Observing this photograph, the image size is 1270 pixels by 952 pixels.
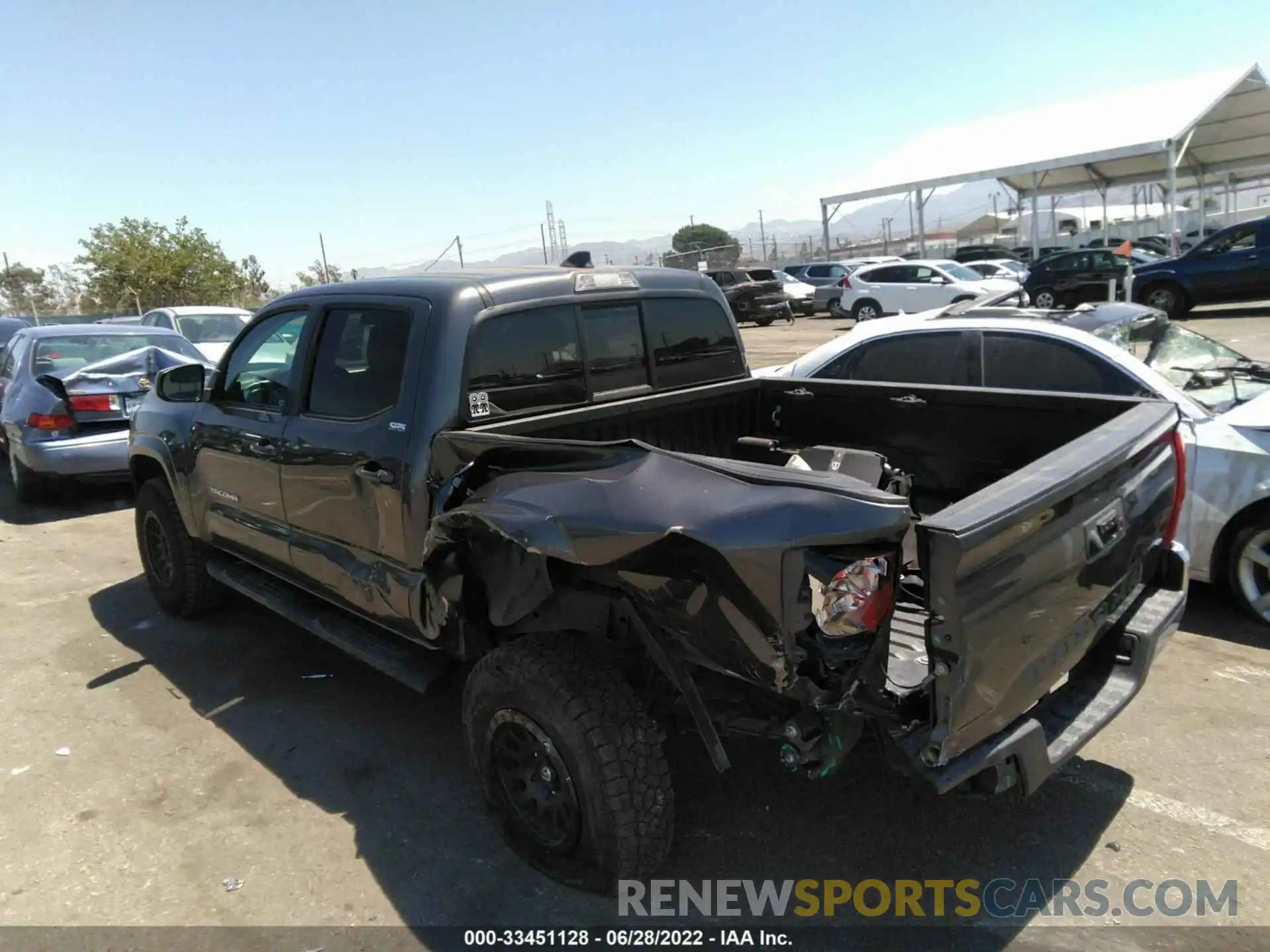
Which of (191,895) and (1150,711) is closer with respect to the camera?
(191,895)

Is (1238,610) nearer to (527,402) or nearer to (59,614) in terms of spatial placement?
(527,402)

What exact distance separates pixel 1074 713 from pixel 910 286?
20.7m

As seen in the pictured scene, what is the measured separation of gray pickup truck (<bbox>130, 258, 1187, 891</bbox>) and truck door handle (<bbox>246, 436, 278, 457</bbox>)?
1cm

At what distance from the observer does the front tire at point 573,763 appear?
8.71 ft

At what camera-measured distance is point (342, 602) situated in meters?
3.84

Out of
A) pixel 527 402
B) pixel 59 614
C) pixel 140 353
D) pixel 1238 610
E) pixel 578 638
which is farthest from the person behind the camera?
pixel 140 353

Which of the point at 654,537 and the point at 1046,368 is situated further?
the point at 1046,368

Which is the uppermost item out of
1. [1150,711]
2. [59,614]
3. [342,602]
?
[342,602]

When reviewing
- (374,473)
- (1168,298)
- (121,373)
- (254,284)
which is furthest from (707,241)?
(374,473)

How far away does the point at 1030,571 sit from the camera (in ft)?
7.86

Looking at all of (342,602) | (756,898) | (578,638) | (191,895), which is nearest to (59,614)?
(342,602)

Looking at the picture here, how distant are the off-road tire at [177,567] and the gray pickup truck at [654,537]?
0.60 metres

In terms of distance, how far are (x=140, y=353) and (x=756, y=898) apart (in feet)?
27.0

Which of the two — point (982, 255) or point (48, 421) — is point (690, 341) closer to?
point (48, 421)
